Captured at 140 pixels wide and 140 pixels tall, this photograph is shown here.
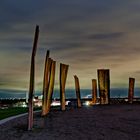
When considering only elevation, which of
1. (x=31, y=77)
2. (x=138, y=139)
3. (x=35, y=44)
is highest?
(x=35, y=44)

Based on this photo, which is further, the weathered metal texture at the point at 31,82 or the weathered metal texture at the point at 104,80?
the weathered metal texture at the point at 104,80

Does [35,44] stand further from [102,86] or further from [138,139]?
[102,86]

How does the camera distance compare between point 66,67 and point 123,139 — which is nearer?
point 123,139

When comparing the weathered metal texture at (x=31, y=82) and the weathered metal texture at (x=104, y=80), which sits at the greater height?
the weathered metal texture at (x=104, y=80)

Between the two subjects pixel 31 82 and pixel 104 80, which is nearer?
pixel 31 82

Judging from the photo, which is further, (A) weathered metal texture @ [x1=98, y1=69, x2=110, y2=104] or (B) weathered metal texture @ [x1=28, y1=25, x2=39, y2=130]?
(A) weathered metal texture @ [x1=98, y1=69, x2=110, y2=104]

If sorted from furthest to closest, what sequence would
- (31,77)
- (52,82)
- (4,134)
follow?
(52,82), (31,77), (4,134)

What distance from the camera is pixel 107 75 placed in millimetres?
37750

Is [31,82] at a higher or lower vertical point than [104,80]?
lower

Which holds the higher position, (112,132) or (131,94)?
(131,94)

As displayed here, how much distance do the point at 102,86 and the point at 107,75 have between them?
1263mm

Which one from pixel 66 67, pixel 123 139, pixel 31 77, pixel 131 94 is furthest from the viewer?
pixel 131 94

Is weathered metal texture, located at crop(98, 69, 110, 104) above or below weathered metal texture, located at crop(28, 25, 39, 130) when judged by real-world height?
above

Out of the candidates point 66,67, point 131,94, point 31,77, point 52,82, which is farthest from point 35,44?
point 131,94
